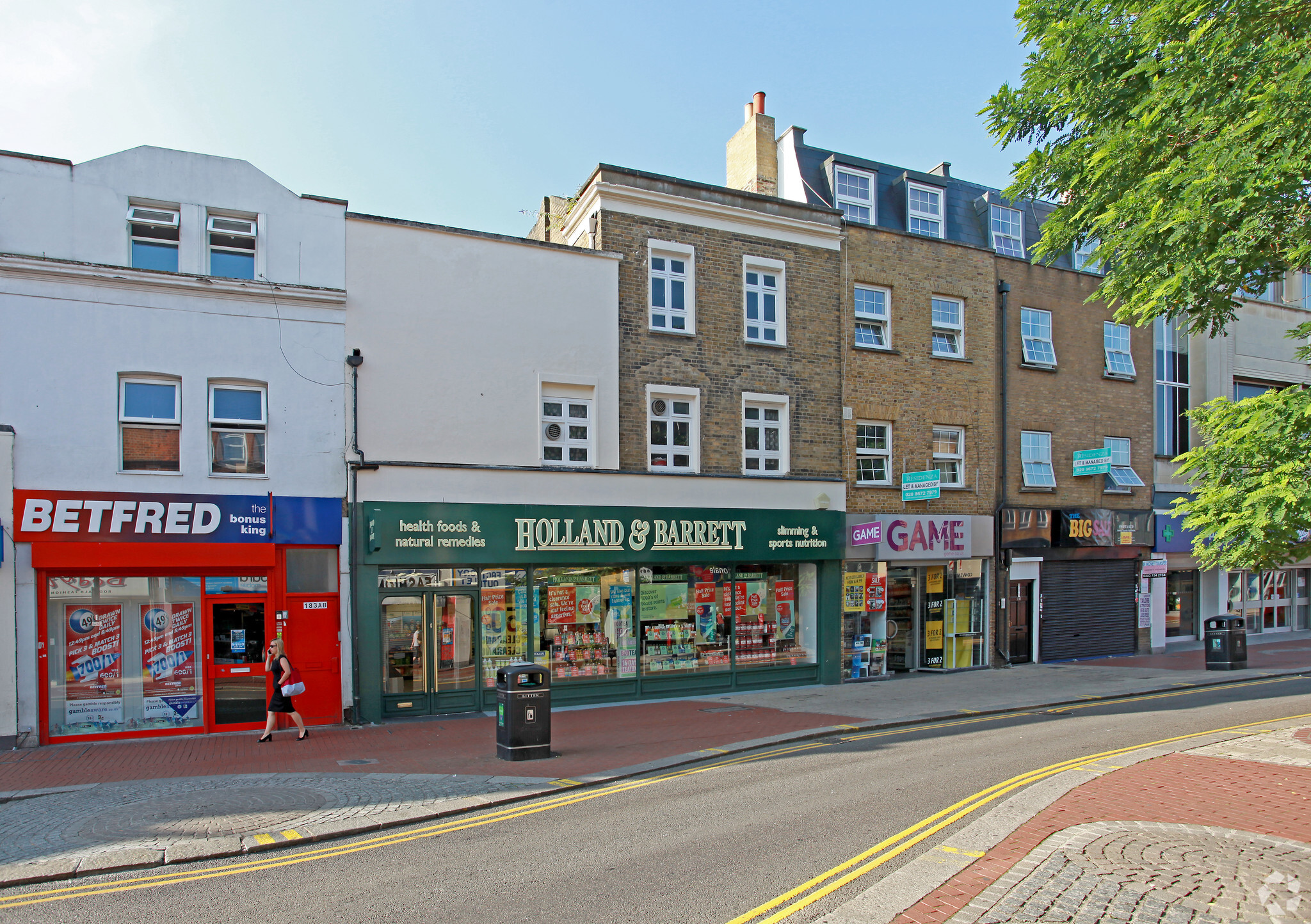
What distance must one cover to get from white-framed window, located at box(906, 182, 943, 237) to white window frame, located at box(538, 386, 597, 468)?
10297 mm

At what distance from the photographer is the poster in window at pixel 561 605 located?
16203 millimetres

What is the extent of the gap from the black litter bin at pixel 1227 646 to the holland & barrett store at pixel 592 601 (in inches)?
363

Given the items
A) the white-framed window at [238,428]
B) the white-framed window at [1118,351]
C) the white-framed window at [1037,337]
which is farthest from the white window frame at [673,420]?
the white-framed window at [1118,351]

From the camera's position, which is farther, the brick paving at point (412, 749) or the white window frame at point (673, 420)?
the white window frame at point (673, 420)

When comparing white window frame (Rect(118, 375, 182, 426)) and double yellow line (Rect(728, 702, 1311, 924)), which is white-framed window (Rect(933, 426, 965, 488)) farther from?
white window frame (Rect(118, 375, 182, 426))

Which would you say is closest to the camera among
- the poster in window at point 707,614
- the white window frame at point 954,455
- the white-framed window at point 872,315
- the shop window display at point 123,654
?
the shop window display at point 123,654

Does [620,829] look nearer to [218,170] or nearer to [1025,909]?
[1025,909]

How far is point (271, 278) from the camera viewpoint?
1450 cm

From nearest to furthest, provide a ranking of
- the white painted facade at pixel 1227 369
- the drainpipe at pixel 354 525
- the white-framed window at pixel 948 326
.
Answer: the drainpipe at pixel 354 525 < the white-framed window at pixel 948 326 < the white painted facade at pixel 1227 369

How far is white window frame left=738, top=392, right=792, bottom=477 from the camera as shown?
18328mm

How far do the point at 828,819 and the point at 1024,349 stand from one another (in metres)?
17.4

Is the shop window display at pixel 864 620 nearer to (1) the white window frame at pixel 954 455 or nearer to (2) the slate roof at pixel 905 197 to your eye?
(1) the white window frame at pixel 954 455

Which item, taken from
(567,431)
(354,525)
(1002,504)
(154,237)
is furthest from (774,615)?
(154,237)

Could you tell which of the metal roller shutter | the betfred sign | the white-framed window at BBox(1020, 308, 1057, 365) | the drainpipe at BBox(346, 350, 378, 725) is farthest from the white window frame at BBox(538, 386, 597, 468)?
the metal roller shutter
